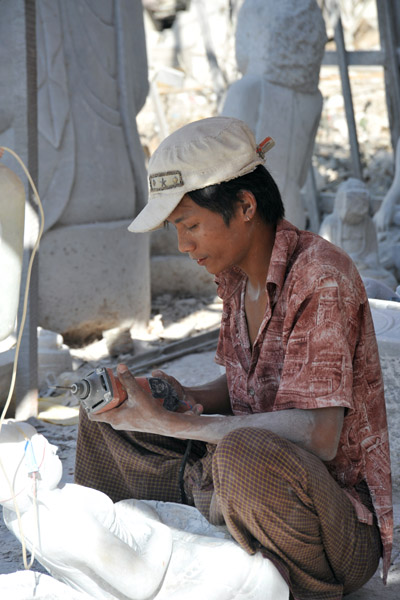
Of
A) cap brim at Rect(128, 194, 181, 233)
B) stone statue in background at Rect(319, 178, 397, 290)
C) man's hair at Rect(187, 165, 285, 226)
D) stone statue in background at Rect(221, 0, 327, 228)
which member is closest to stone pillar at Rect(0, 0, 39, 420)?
stone statue in background at Rect(221, 0, 327, 228)

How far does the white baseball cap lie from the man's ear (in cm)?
5

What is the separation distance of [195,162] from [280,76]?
12.4 ft

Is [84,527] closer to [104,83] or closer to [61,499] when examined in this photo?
[61,499]

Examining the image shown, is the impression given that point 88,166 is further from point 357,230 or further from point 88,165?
point 357,230

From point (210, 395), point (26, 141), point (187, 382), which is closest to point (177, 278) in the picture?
point (187, 382)

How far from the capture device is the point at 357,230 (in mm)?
6512

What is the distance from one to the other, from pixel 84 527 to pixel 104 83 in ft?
14.5

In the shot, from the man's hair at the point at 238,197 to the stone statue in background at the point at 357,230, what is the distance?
4.47 m

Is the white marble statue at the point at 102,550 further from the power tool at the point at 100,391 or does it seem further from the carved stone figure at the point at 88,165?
the carved stone figure at the point at 88,165

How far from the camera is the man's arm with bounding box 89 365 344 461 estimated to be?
184cm

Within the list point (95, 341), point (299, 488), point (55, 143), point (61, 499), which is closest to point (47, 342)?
point (95, 341)

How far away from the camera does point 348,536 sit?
1.90m

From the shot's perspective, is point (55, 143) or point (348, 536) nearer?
point (348, 536)

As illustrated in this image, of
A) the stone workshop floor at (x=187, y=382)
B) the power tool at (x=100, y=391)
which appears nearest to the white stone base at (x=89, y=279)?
the stone workshop floor at (x=187, y=382)
